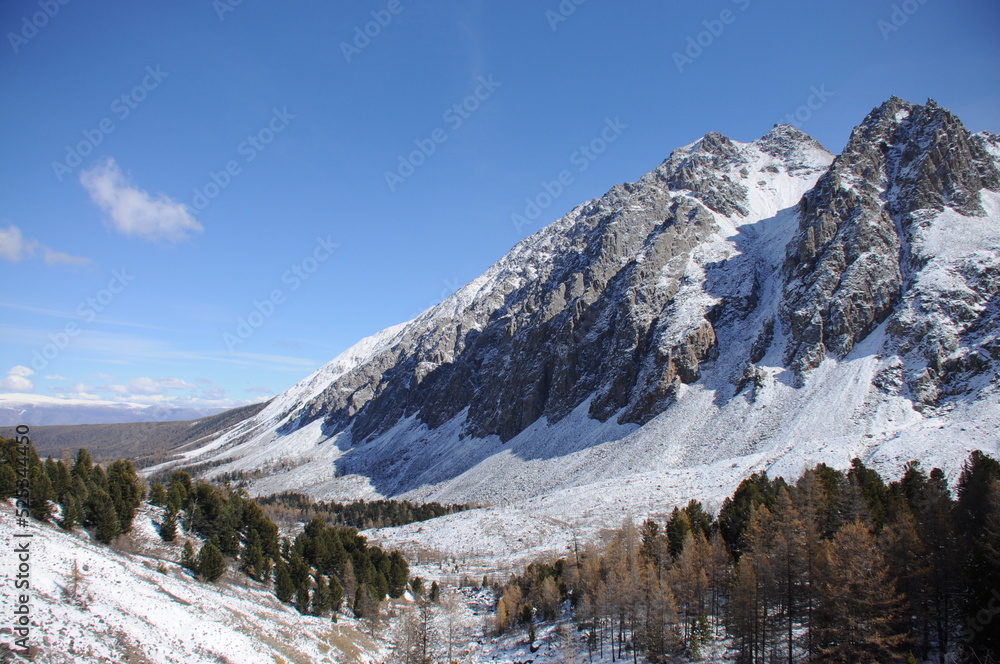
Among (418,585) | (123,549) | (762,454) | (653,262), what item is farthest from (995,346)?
(123,549)

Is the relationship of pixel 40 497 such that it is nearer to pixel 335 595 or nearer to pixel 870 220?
pixel 335 595

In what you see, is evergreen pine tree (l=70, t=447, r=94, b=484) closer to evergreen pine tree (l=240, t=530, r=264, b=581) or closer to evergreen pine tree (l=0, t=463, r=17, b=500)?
evergreen pine tree (l=0, t=463, r=17, b=500)

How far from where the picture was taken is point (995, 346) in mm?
88938

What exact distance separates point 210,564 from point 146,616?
638 inches

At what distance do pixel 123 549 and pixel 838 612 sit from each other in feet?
170

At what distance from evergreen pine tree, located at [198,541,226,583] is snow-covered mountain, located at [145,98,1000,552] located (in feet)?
162

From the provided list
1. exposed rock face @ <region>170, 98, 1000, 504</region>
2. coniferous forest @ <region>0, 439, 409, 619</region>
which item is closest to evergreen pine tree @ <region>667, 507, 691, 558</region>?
coniferous forest @ <region>0, 439, 409, 619</region>

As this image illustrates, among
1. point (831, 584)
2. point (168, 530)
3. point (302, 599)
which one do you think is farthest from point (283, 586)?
point (831, 584)

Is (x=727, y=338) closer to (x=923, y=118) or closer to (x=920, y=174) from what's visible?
(x=920, y=174)

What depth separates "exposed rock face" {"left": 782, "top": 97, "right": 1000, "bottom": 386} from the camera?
110 meters

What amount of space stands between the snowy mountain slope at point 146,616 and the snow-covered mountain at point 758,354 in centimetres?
4904

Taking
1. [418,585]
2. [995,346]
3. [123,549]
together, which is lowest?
[418,585]

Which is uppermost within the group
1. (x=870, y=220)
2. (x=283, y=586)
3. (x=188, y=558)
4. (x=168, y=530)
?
(x=870, y=220)

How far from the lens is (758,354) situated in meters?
118
